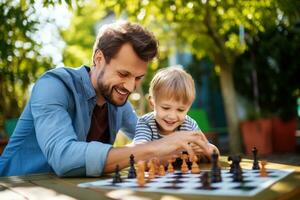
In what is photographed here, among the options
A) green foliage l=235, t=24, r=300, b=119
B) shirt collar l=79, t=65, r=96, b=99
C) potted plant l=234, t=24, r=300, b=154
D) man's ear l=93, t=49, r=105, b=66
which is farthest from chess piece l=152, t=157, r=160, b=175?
green foliage l=235, t=24, r=300, b=119

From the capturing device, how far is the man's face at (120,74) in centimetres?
292

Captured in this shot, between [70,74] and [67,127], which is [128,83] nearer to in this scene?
[70,74]

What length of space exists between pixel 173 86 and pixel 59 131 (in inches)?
33.3

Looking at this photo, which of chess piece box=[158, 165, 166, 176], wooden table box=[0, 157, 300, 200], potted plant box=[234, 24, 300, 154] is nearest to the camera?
wooden table box=[0, 157, 300, 200]

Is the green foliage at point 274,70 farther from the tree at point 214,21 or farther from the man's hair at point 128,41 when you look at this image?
the man's hair at point 128,41

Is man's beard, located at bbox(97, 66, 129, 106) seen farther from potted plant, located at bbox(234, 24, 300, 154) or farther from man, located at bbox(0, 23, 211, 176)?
potted plant, located at bbox(234, 24, 300, 154)

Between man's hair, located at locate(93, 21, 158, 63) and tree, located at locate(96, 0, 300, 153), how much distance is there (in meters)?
2.56

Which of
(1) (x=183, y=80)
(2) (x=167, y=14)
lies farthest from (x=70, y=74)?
(2) (x=167, y=14)

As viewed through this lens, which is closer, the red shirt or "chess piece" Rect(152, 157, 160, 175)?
"chess piece" Rect(152, 157, 160, 175)

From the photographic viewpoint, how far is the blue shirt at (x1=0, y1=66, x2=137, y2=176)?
94.1 inches

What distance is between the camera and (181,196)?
1.71 metres

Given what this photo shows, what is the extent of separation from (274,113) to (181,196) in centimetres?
1003

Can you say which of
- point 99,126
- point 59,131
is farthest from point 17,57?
point 59,131

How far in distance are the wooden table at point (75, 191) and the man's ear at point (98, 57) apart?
993mm
